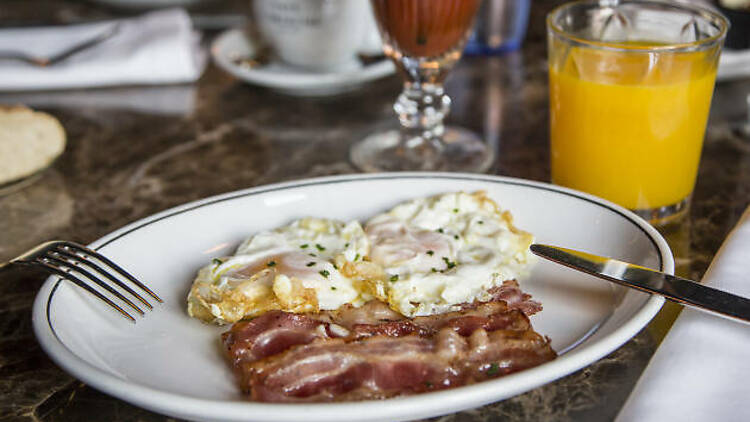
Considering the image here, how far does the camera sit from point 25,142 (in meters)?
1.66

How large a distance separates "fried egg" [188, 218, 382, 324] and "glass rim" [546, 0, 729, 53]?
510mm

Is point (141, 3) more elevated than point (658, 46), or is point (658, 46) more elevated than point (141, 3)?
point (658, 46)

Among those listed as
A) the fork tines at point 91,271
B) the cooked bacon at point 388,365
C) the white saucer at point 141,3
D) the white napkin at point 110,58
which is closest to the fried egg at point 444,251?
the cooked bacon at point 388,365

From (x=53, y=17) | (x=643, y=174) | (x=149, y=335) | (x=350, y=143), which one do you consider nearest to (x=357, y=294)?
(x=149, y=335)

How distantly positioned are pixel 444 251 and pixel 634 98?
0.45 meters

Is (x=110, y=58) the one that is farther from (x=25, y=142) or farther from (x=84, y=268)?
(x=84, y=268)

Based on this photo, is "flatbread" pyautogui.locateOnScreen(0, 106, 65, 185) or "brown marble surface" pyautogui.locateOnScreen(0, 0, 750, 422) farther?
"flatbread" pyautogui.locateOnScreen(0, 106, 65, 185)

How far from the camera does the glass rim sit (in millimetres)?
1264

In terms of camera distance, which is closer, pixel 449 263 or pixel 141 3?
pixel 449 263

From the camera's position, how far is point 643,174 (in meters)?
1.38

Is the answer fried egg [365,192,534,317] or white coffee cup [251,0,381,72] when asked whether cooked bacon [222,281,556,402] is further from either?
white coffee cup [251,0,381,72]

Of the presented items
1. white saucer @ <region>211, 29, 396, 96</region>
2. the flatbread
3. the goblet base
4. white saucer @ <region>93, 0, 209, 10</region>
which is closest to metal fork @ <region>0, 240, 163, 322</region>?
the flatbread

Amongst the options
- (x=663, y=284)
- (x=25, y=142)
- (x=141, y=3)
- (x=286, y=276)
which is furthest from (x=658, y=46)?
(x=141, y=3)

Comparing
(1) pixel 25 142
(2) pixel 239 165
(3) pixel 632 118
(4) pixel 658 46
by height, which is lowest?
(2) pixel 239 165
